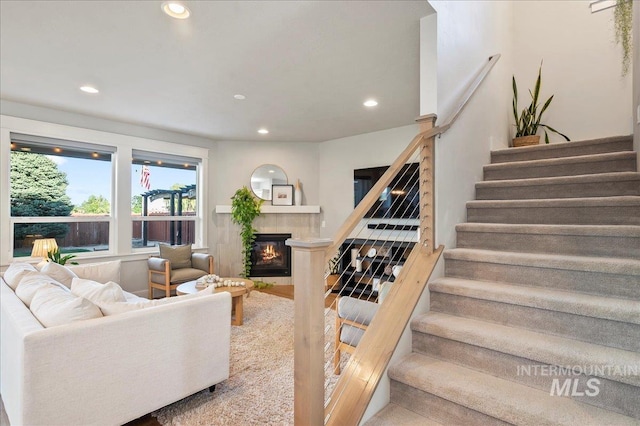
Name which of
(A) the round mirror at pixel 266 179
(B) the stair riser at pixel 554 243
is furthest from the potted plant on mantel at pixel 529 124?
(A) the round mirror at pixel 266 179

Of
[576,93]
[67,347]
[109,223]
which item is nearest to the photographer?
[67,347]

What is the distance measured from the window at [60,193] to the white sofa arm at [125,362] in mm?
3318

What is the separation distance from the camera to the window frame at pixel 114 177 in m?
3.75

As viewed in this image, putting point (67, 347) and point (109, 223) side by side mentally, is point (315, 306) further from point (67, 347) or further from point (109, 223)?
point (109, 223)

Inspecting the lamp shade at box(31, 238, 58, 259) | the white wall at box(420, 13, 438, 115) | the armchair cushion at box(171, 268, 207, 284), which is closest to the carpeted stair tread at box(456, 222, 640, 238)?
the white wall at box(420, 13, 438, 115)

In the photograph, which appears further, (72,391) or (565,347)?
(72,391)

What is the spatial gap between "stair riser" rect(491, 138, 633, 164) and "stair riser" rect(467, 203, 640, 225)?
85 centimetres

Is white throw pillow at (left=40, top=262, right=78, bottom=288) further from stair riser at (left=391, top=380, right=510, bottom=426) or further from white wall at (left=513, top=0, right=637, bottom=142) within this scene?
white wall at (left=513, top=0, right=637, bottom=142)

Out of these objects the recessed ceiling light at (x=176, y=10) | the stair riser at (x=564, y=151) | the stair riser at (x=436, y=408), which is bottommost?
the stair riser at (x=436, y=408)

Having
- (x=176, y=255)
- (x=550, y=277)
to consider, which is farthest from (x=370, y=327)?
(x=176, y=255)

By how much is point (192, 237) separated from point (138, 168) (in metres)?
1.42

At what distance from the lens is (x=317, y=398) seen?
131 centimetres

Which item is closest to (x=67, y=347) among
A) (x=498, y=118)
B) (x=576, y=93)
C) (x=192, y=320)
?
(x=192, y=320)

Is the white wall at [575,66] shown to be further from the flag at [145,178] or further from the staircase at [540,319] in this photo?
the flag at [145,178]
